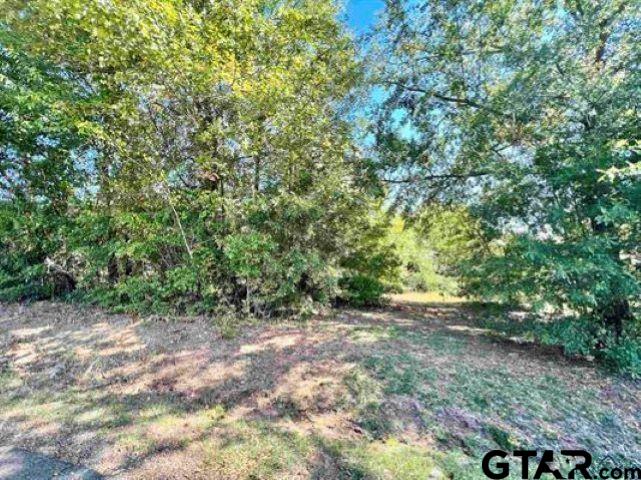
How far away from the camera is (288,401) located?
3.24 metres

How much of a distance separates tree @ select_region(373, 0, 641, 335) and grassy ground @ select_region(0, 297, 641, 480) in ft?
4.07

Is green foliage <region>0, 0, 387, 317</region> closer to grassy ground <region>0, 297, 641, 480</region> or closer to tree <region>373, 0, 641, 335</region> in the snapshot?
grassy ground <region>0, 297, 641, 480</region>

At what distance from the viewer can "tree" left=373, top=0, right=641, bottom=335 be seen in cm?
430

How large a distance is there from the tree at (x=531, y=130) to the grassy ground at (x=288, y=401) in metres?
1.24

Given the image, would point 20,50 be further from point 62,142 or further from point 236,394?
point 236,394

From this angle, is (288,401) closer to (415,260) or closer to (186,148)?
(186,148)

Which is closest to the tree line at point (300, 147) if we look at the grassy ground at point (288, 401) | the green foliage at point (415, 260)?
the grassy ground at point (288, 401)

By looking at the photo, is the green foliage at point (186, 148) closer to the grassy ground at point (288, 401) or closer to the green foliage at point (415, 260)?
the grassy ground at point (288, 401)

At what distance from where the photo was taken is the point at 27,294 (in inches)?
269

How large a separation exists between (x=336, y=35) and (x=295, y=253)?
418 cm

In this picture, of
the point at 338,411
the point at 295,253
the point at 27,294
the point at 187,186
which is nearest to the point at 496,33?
the point at 295,253

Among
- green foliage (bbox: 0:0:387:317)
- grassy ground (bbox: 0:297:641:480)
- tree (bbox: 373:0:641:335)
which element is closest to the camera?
grassy ground (bbox: 0:297:641:480)

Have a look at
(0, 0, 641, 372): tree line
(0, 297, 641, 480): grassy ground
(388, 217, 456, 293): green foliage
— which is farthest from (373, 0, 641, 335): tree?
(388, 217, 456, 293): green foliage

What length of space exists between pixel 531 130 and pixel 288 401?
5049mm
